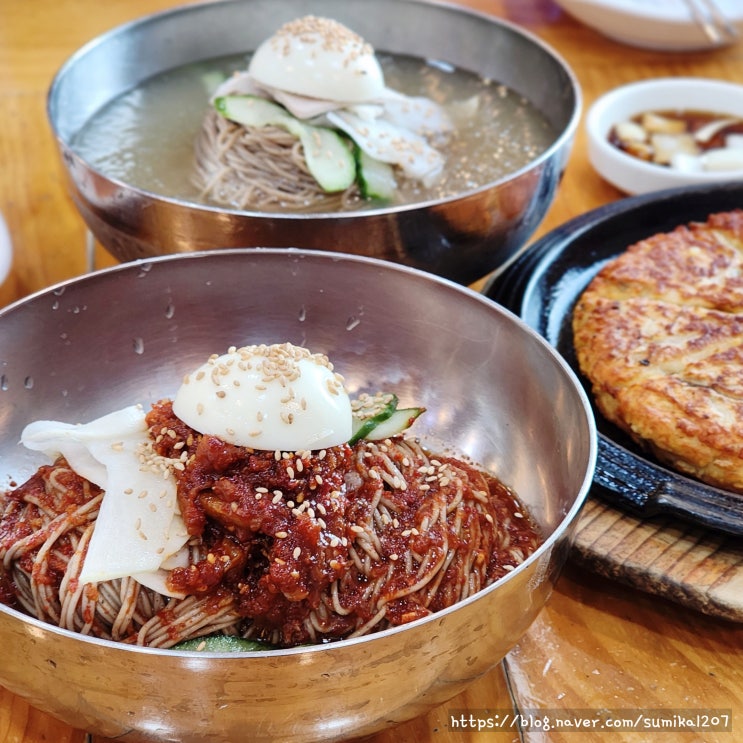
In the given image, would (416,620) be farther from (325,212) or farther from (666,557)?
(325,212)

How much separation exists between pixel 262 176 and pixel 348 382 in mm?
834

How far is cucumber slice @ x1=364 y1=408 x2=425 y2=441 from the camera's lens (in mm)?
1790

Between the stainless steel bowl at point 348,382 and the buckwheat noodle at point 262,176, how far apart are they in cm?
59

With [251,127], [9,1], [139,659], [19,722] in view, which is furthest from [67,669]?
[9,1]

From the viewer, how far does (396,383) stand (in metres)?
2.13

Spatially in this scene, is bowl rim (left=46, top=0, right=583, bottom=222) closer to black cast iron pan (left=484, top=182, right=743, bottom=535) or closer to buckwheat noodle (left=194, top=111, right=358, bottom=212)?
buckwheat noodle (left=194, top=111, right=358, bottom=212)

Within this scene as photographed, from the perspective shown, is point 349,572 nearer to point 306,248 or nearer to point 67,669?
point 67,669

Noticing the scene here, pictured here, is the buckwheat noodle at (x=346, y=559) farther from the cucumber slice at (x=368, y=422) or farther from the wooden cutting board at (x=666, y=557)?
the wooden cutting board at (x=666, y=557)

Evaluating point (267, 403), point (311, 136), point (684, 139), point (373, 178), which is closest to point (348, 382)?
point (267, 403)

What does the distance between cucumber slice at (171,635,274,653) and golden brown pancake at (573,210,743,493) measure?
3.13 feet

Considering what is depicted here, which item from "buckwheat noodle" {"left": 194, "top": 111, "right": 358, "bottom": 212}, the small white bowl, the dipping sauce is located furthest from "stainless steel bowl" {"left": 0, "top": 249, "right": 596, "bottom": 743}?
the dipping sauce

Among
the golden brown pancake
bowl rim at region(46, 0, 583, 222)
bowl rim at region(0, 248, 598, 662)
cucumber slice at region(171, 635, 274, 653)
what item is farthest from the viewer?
bowl rim at region(46, 0, 583, 222)

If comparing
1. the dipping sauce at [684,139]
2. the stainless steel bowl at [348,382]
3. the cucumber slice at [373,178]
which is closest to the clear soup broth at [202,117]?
the cucumber slice at [373,178]

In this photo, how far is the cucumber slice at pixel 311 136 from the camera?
2.60 metres
